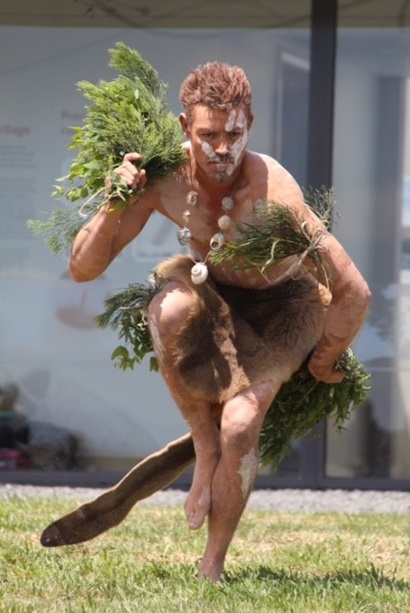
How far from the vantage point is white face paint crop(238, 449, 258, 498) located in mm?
4652

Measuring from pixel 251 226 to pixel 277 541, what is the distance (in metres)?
2.11

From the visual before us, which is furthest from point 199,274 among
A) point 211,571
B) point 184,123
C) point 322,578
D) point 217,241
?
point 322,578

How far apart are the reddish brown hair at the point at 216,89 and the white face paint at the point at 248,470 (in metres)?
1.10

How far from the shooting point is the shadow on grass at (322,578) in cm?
475

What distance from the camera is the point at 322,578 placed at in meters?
4.95

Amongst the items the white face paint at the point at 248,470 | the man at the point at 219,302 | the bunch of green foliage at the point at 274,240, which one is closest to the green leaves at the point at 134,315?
the man at the point at 219,302

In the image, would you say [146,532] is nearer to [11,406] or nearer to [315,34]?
[11,406]

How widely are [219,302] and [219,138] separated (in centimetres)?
56

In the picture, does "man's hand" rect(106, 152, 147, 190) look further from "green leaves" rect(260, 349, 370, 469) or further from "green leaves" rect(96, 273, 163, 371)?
"green leaves" rect(260, 349, 370, 469)

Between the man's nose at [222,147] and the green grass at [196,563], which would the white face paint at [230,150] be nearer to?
the man's nose at [222,147]

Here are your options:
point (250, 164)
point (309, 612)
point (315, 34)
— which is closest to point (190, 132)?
point (250, 164)

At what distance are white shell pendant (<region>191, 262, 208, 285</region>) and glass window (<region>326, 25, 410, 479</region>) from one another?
4083 millimetres

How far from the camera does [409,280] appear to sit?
28.9 feet

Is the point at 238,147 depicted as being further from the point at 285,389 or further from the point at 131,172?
the point at 285,389
